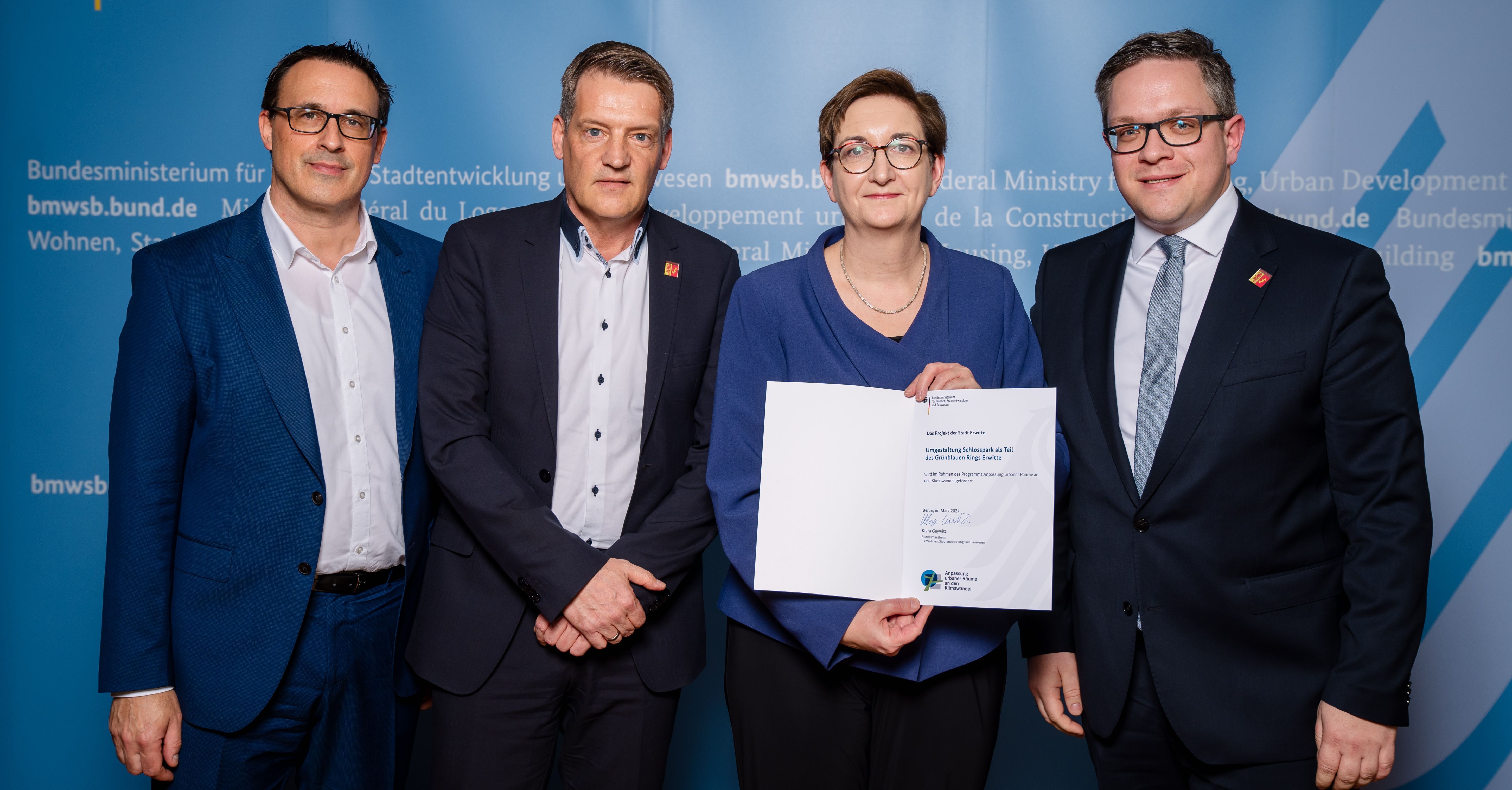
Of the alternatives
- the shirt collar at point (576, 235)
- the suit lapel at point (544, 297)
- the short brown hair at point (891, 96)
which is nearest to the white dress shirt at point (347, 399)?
the suit lapel at point (544, 297)

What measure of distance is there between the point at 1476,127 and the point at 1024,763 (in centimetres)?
301

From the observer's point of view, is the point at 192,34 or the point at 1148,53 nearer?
the point at 1148,53

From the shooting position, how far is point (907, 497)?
183cm

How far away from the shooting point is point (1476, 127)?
334 cm

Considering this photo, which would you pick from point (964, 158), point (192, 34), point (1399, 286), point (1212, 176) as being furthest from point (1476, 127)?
point (192, 34)

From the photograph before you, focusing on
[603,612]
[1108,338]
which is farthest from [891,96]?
[603,612]

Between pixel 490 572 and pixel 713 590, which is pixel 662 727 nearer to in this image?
pixel 490 572

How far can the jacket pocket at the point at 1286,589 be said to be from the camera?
1.88 m

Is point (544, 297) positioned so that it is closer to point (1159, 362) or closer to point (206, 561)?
point (206, 561)

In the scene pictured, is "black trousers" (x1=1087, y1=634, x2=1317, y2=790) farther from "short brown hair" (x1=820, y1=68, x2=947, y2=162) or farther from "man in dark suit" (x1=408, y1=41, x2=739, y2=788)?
"short brown hair" (x1=820, y1=68, x2=947, y2=162)

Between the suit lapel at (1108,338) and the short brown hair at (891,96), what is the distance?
510mm

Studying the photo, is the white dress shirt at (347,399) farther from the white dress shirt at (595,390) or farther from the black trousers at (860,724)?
the black trousers at (860,724)

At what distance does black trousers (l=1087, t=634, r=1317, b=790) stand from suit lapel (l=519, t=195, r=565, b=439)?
1.47 metres

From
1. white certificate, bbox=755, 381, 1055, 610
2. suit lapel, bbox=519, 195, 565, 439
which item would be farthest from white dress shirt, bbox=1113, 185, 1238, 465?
suit lapel, bbox=519, 195, 565, 439
